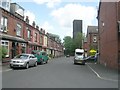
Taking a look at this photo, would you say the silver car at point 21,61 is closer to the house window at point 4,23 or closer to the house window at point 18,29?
the house window at point 4,23

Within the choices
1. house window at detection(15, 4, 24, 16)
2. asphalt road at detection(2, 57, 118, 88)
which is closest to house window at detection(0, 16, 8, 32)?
house window at detection(15, 4, 24, 16)

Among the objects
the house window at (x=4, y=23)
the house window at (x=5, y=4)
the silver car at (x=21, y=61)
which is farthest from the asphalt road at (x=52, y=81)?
the house window at (x=5, y=4)

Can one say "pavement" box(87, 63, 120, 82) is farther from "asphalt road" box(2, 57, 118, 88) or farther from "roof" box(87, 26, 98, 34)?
"roof" box(87, 26, 98, 34)

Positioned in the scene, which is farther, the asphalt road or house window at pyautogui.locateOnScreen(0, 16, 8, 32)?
house window at pyautogui.locateOnScreen(0, 16, 8, 32)

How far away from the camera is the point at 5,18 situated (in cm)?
3136

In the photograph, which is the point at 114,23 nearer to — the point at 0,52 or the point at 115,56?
the point at 115,56

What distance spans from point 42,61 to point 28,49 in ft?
21.4

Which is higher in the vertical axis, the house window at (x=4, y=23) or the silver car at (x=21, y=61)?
the house window at (x=4, y=23)

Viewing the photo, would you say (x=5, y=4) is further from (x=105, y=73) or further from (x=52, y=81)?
(x=52, y=81)

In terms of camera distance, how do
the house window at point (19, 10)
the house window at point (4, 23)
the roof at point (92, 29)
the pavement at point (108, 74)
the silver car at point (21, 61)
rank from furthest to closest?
the roof at point (92, 29) → the house window at point (19, 10) → the house window at point (4, 23) → the silver car at point (21, 61) → the pavement at point (108, 74)

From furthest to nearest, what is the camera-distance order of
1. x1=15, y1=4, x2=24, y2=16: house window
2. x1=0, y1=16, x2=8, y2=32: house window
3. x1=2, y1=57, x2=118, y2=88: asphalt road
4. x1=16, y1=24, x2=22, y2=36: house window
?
x1=15, y1=4, x2=24, y2=16: house window, x1=16, y1=24, x2=22, y2=36: house window, x1=0, y1=16, x2=8, y2=32: house window, x1=2, y1=57, x2=118, y2=88: asphalt road

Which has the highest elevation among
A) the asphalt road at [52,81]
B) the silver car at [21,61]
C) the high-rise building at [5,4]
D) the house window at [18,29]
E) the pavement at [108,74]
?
the high-rise building at [5,4]

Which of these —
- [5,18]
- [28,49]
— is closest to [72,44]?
[28,49]

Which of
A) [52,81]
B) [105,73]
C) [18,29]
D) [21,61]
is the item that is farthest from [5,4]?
[52,81]
